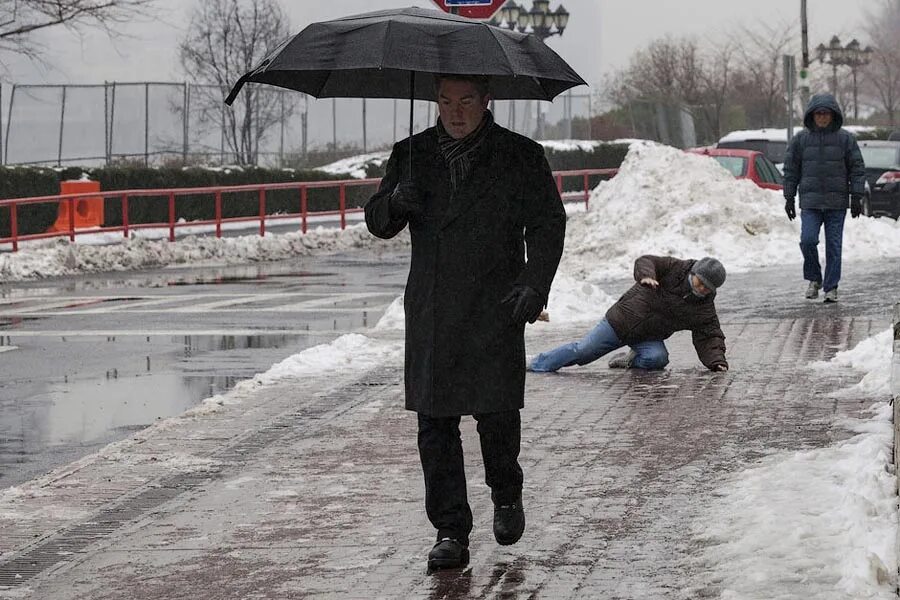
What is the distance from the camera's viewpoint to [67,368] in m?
11.8

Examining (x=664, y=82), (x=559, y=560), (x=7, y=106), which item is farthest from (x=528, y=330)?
(x=664, y=82)

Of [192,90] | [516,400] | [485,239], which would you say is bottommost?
[516,400]

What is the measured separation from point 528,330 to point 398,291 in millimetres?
5285

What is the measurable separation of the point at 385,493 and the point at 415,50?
7.35 feet

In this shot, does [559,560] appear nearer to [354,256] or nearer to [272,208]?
[354,256]

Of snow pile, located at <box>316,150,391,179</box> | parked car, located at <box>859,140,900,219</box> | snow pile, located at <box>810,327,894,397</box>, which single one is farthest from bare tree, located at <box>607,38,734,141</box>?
snow pile, located at <box>810,327,894,397</box>

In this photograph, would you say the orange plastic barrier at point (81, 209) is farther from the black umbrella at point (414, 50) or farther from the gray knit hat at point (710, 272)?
the black umbrella at point (414, 50)

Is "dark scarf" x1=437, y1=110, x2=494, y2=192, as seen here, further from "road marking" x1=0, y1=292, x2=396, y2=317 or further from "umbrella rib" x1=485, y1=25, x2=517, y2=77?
"road marking" x1=0, y1=292, x2=396, y2=317

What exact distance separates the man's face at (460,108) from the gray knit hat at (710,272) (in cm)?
443

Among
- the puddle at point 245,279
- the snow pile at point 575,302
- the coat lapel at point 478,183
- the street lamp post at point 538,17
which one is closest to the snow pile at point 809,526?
the coat lapel at point 478,183

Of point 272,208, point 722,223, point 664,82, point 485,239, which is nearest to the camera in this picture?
point 485,239

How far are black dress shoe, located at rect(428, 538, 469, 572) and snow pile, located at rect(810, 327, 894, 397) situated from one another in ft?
13.6

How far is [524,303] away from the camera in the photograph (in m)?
5.53

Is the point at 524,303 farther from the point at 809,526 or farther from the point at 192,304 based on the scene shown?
the point at 192,304
